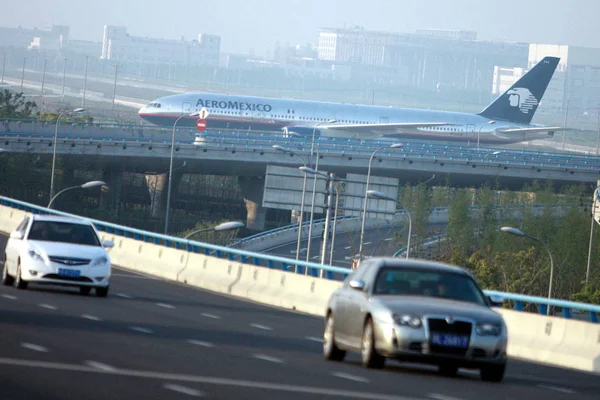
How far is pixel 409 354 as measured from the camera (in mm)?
14594

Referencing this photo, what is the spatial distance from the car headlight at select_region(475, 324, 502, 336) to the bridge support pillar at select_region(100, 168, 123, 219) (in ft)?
275

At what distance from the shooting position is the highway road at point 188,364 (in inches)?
493

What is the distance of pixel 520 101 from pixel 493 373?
4866 inches

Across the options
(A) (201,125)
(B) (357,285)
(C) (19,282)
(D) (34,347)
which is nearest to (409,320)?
(B) (357,285)

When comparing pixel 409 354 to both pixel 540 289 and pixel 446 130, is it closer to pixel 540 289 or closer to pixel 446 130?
pixel 540 289

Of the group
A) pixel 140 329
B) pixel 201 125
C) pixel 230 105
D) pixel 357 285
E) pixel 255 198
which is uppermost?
pixel 230 105

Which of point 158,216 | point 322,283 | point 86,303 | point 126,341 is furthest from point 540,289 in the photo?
point 126,341

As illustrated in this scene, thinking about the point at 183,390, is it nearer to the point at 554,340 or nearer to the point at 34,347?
the point at 34,347

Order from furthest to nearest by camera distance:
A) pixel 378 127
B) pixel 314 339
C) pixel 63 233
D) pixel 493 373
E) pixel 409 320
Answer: pixel 378 127 < pixel 63 233 < pixel 314 339 < pixel 493 373 < pixel 409 320

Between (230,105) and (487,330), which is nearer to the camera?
(487,330)

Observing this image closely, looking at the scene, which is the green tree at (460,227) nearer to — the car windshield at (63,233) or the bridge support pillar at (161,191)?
the bridge support pillar at (161,191)

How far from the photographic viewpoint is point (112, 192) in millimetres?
97438

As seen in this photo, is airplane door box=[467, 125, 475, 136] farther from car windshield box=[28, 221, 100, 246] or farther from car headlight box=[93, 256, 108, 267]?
car headlight box=[93, 256, 108, 267]

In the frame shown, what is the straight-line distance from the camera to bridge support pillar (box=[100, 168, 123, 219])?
97.4 metres
